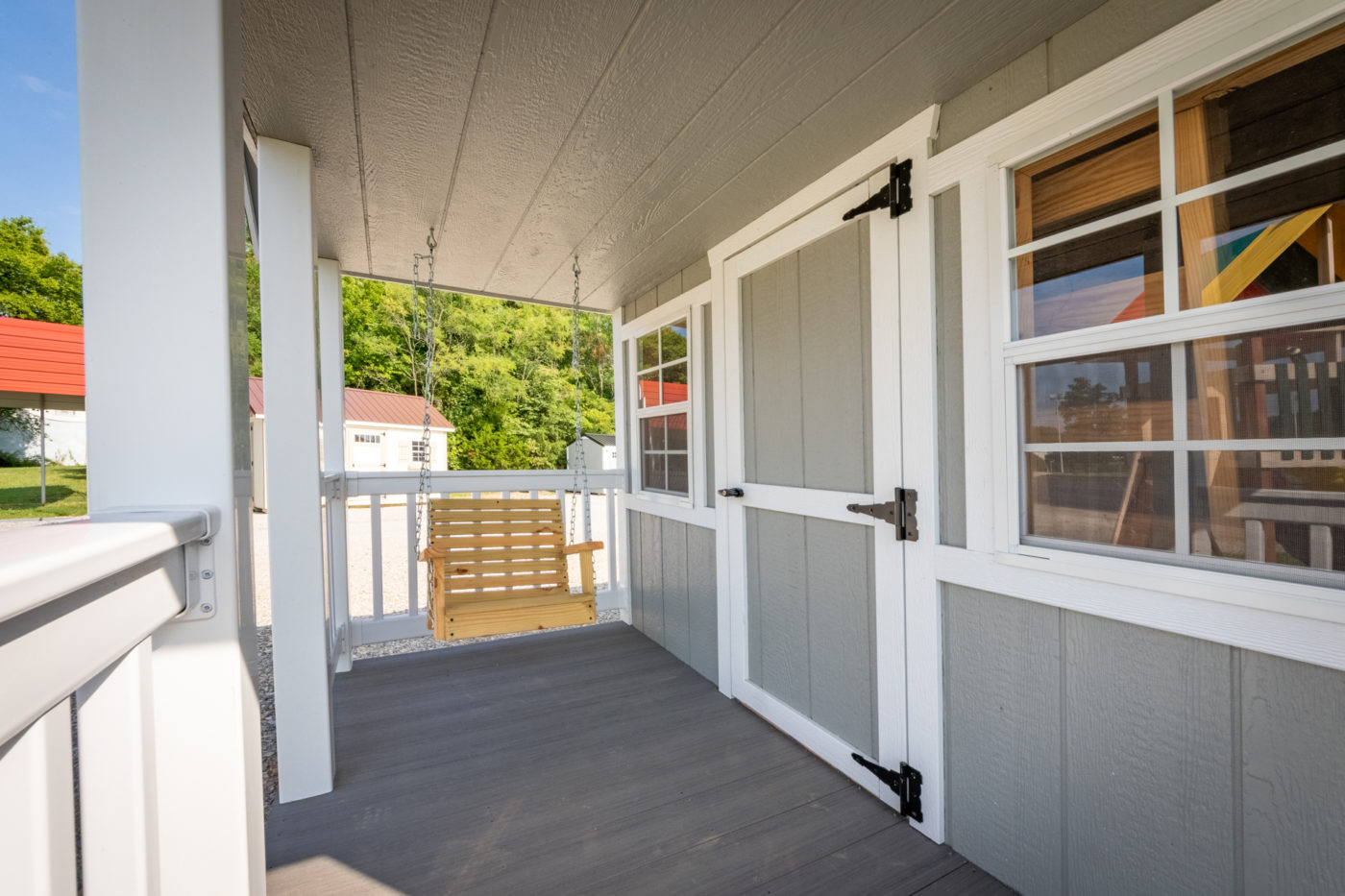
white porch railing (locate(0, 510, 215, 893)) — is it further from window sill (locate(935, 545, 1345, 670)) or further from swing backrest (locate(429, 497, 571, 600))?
swing backrest (locate(429, 497, 571, 600))

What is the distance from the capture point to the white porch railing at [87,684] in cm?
44

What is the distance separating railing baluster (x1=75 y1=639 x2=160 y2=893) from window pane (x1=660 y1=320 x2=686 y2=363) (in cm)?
285

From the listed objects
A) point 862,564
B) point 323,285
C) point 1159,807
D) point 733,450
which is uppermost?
point 323,285

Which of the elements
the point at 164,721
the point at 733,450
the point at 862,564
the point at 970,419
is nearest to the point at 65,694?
the point at 164,721

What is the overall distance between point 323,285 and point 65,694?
332cm

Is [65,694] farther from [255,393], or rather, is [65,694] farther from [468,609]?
[468,609]

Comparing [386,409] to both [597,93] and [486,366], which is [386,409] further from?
[597,93]

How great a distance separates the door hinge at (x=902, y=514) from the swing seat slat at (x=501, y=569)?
150cm

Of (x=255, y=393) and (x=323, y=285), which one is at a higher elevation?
(x=323, y=285)

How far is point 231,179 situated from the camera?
0.91 meters

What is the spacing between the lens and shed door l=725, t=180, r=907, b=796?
1934 mm

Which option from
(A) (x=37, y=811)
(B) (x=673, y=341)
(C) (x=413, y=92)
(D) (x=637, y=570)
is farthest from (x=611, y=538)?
(A) (x=37, y=811)

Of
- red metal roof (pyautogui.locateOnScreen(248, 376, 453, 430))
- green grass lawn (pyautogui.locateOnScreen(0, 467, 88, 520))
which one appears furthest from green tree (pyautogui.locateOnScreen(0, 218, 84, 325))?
red metal roof (pyautogui.locateOnScreen(248, 376, 453, 430))

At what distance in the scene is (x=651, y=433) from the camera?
3.76 m
